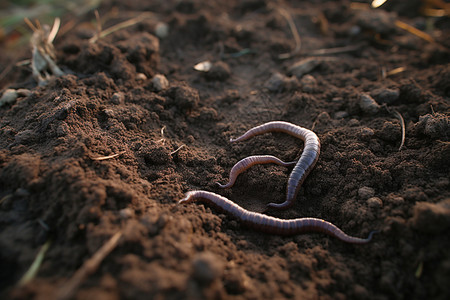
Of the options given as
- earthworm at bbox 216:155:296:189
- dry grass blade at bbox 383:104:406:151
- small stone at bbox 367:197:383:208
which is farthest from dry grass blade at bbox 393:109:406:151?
earthworm at bbox 216:155:296:189

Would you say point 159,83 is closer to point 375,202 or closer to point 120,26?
point 120,26

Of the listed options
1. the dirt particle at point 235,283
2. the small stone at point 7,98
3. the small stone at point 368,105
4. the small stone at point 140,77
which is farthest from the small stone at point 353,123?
the small stone at point 7,98

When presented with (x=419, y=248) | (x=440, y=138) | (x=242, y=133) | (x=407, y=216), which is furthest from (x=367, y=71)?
(x=419, y=248)

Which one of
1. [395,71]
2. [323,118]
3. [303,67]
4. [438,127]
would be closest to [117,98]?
[323,118]

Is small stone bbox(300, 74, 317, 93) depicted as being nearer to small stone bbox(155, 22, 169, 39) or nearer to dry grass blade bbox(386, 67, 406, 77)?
dry grass blade bbox(386, 67, 406, 77)

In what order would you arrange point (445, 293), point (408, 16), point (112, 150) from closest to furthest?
1. point (445, 293)
2. point (112, 150)
3. point (408, 16)

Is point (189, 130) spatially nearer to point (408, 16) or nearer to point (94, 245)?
point (94, 245)
